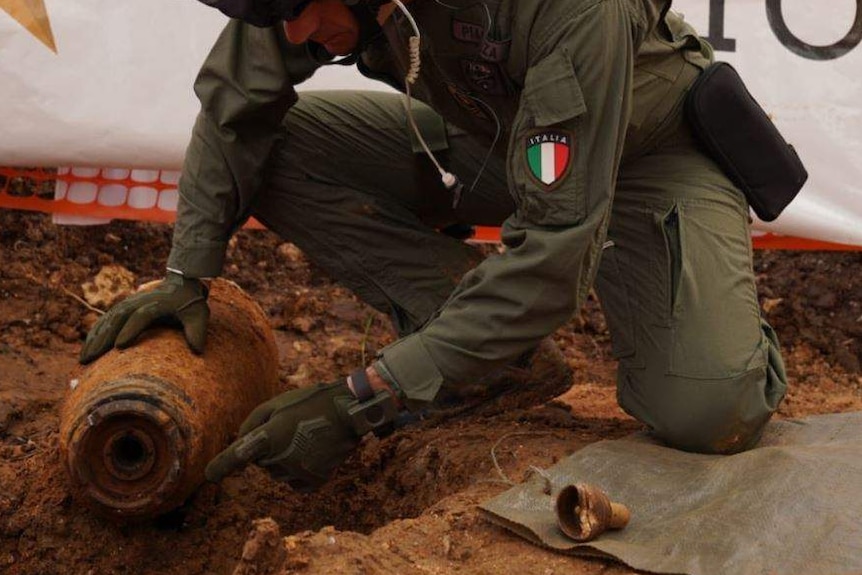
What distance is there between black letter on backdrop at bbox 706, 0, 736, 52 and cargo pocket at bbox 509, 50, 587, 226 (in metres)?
1.89

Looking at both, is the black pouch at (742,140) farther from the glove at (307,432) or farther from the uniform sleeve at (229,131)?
the glove at (307,432)

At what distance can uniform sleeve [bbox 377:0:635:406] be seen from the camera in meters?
2.59

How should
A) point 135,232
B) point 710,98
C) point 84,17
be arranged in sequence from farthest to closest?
point 135,232
point 84,17
point 710,98

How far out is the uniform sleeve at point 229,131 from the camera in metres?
3.13

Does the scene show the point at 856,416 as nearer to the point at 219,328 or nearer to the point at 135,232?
the point at 219,328

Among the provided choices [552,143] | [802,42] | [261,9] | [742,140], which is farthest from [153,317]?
[802,42]

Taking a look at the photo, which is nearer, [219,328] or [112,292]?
[219,328]

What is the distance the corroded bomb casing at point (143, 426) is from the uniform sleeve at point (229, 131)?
30 cm

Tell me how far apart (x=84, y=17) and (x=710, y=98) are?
2289 mm

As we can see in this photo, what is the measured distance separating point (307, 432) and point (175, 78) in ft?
6.89

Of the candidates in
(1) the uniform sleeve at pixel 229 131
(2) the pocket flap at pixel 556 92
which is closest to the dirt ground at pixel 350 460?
(1) the uniform sleeve at pixel 229 131

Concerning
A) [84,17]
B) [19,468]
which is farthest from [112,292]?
[19,468]

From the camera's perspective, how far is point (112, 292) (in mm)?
4348

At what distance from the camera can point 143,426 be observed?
2.76 meters
